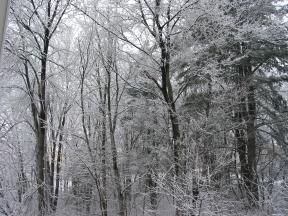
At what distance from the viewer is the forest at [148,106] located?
265cm

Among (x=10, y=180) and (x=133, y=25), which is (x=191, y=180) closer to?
(x=133, y=25)

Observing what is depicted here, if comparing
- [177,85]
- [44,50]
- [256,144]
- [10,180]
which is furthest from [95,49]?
[256,144]

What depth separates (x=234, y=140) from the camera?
152 inches

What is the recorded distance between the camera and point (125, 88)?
4.21 m

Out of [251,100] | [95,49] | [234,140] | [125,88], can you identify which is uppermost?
[95,49]

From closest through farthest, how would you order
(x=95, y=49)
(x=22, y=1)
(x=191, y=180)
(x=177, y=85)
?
1. (x=191, y=180)
2. (x=22, y=1)
3. (x=177, y=85)
4. (x=95, y=49)

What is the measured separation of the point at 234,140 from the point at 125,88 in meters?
1.67

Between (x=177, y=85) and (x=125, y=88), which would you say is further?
(x=125, y=88)

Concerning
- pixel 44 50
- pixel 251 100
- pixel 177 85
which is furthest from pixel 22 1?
pixel 251 100

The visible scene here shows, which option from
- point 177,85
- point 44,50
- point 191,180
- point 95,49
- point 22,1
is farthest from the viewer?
point 95,49

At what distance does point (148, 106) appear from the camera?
12.9ft

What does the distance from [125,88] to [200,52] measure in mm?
1546

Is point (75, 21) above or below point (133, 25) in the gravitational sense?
above

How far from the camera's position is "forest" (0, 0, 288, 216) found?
8.70 feet
